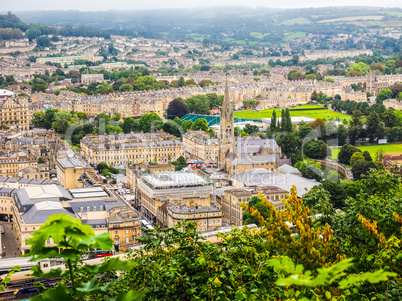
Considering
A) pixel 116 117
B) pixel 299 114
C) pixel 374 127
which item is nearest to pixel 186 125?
pixel 116 117

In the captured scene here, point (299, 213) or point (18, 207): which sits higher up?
point (299, 213)

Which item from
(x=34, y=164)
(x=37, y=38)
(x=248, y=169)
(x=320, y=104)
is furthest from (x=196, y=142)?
(x=37, y=38)

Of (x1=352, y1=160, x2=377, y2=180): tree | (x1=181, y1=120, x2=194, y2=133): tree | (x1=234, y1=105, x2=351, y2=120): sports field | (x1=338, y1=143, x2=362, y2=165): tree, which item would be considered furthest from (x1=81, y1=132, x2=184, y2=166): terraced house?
(x1=234, y1=105, x2=351, y2=120): sports field

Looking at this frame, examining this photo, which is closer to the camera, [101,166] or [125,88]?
[101,166]

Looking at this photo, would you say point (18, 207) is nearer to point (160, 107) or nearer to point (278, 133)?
point (278, 133)

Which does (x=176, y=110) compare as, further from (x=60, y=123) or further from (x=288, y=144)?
(x=288, y=144)
